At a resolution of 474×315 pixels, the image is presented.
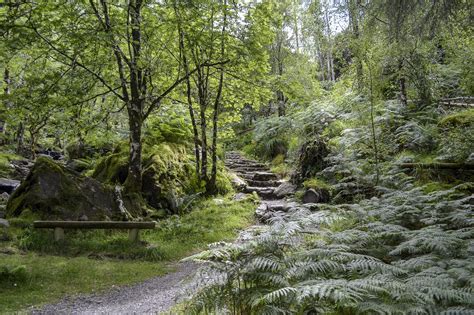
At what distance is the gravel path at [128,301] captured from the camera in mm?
4523

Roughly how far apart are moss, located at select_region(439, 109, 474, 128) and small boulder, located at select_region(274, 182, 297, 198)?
4.68 metres

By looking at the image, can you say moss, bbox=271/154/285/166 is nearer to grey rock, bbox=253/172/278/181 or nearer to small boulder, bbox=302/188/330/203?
grey rock, bbox=253/172/278/181

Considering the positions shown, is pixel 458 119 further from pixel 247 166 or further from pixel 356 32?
pixel 247 166

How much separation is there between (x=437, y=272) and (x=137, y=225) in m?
5.29

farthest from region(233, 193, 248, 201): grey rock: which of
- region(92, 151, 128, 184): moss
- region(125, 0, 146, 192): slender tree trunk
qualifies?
region(92, 151, 128, 184): moss

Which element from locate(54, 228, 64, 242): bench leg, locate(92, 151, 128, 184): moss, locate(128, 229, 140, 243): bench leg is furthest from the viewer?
locate(92, 151, 128, 184): moss

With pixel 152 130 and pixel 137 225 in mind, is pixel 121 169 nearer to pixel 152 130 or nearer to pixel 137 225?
pixel 152 130

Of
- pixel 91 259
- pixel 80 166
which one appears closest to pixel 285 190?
pixel 91 259

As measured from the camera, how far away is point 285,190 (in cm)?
1185

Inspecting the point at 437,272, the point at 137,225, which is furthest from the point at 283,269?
the point at 137,225

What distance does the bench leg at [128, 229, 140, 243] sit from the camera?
712 centimetres

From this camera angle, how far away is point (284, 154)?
16922 mm

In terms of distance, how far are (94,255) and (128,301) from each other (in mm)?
1905

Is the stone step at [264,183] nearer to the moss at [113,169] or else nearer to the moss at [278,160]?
the moss at [278,160]
